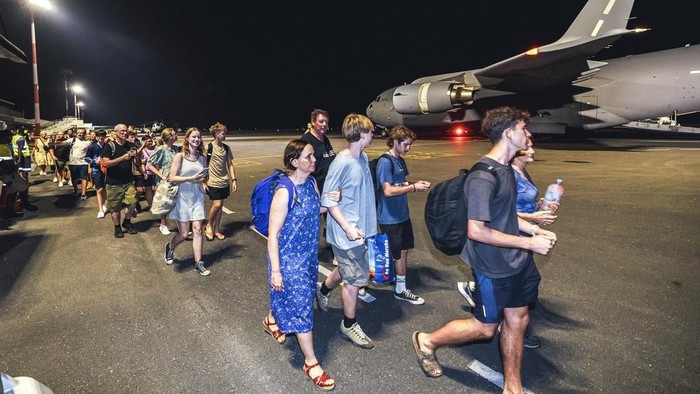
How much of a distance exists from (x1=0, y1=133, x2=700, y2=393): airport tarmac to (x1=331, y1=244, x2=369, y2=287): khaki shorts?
70 cm

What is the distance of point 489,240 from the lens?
8.86 feet

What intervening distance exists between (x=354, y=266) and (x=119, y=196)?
5.70 meters

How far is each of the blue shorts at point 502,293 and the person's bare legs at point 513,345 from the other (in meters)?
0.07

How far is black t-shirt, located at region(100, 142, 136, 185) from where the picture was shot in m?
7.14

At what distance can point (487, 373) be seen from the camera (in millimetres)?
3367

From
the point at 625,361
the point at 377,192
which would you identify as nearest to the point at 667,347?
the point at 625,361

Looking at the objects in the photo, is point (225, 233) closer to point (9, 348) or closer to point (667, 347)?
point (9, 348)

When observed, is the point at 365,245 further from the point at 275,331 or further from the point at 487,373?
the point at 487,373

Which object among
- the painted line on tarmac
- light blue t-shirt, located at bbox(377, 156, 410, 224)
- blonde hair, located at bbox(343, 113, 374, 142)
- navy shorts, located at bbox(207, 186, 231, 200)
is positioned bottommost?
the painted line on tarmac

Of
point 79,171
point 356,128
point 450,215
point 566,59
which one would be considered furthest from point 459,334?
point 566,59

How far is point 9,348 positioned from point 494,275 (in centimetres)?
440

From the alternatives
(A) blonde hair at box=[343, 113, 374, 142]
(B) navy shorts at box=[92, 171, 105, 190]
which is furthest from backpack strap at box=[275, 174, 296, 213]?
(B) navy shorts at box=[92, 171, 105, 190]

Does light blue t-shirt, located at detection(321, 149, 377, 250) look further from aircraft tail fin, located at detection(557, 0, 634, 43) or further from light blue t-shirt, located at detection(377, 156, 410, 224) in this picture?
aircraft tail fin, located at detection(557, 0, 634, 43)

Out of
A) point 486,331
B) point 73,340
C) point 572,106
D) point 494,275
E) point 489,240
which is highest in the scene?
point 572,106
